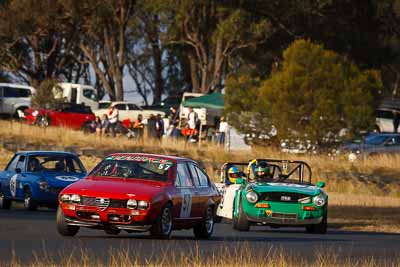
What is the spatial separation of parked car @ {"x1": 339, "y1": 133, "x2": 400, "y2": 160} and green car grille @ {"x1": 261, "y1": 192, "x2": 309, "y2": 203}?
998 inches

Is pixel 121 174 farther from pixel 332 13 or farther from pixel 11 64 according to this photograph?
pixel 11 64

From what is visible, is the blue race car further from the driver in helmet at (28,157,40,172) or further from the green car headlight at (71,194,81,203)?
the green car headlight at (71,194,81,203)

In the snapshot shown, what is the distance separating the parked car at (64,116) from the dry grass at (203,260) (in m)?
41.1

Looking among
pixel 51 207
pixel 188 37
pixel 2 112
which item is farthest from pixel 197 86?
pixel 51 207

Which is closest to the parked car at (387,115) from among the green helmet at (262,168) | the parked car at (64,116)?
the parked car at (64,116)

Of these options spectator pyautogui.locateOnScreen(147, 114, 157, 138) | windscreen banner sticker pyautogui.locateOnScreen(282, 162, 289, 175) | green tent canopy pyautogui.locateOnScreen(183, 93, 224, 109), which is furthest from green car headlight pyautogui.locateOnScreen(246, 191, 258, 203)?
green tent canopy pyautogui.locateOnScreen(183, 93, 224, 109)

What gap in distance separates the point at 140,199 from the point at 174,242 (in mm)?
1057

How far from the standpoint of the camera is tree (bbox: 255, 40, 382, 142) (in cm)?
4850

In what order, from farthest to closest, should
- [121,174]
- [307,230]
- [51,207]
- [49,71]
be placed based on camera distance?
[49,71]
[51,207]
[307,230]
[121,174]

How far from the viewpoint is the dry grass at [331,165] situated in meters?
31.2

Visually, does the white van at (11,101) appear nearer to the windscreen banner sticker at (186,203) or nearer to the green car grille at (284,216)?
the green car grille at (284,216)

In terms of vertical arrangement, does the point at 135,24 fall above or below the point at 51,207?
above

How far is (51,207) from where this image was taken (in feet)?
85.7

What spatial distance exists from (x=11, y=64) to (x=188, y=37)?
13.5 metres
